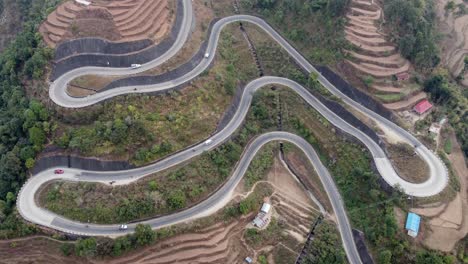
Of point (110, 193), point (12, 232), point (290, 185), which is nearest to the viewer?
point (12, 232)

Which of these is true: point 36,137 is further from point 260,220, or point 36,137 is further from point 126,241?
point 260,220

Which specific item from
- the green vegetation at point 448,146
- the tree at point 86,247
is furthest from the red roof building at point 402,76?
the tree at point 86,247

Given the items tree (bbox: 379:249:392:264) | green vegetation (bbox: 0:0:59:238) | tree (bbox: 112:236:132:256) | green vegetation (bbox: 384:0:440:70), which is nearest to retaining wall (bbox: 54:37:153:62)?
green vegetation (bbox: 0:0:59:238)

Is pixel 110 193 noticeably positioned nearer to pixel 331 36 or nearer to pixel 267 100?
pixel 267 100

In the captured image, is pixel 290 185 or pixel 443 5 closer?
pixel 290 185

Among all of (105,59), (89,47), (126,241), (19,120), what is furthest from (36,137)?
(126,241)

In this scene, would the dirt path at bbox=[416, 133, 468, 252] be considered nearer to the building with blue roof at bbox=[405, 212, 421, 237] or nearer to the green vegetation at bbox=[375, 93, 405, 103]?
the building with blue roof at bbox=[405, 212, 421, 237]

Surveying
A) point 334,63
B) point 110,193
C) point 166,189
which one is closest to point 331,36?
point 334,63
